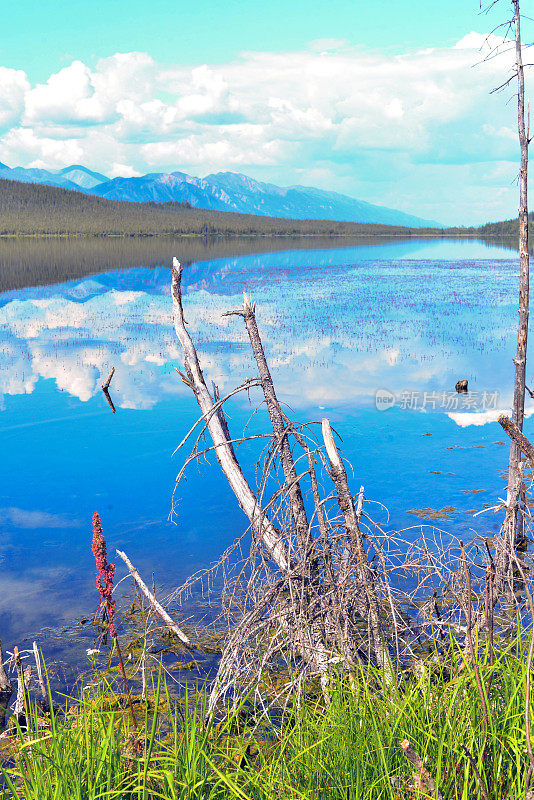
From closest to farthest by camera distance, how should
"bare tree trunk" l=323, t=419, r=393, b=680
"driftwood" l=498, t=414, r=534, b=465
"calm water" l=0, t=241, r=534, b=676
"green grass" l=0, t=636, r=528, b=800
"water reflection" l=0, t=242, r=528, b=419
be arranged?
1. "driftwood" l=498, t=414, r=534, b=465
2. "green grass" l=0, t=636, r=528, b=800
3. "bare tree trunk" l=323, t=419, r=393, b=680
4. "calm water" l=0, t=241, r=534, b=676
5. "water reflection" l=0, t=242, r=528, b=419

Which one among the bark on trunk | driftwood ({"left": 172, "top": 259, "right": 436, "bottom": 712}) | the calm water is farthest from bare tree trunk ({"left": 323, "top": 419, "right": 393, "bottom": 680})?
the calm water

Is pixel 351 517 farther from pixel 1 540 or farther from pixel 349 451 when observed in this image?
pixel 349 451

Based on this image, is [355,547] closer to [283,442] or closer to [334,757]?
[283,442]

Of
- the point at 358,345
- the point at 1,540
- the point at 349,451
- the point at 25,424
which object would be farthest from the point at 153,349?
→ the point at 1,540

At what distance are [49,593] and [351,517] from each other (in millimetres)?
5107

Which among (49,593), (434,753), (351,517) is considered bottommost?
(49,593)

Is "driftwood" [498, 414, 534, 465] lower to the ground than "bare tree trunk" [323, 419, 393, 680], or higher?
higher

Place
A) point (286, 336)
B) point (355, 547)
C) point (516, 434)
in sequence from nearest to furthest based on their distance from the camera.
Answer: point (516, 434)
point (355, 547)
point (286, 336)

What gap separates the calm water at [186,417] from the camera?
1005 centimetres

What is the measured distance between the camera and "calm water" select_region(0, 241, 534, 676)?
10055 millimetres

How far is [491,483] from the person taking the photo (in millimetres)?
11820

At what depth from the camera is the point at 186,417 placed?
56.6ft

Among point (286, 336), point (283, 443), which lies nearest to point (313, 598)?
point (283, 443)

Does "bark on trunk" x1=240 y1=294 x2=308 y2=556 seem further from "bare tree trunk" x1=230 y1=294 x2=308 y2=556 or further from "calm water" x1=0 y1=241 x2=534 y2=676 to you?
"calm water" x1=0 y1=241 x2=534 y2=676
